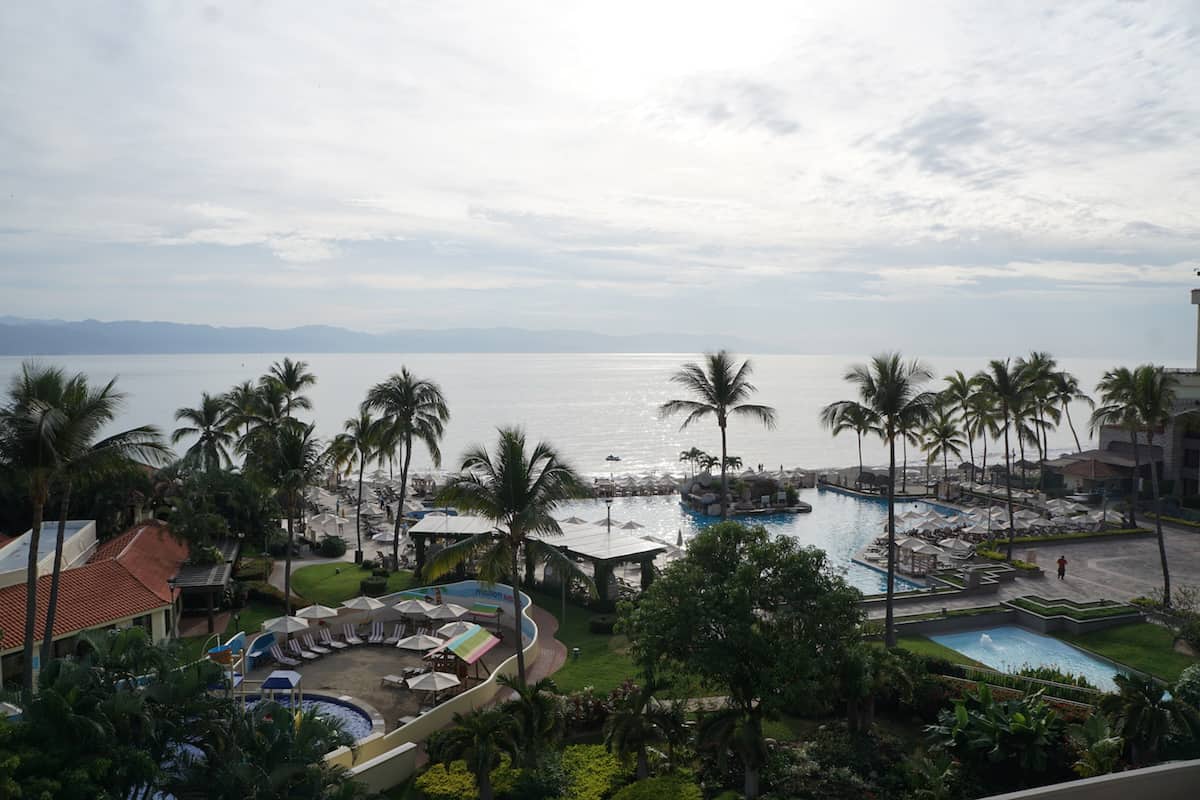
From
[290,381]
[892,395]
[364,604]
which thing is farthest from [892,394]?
[290,381]

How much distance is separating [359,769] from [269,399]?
26.9 meters

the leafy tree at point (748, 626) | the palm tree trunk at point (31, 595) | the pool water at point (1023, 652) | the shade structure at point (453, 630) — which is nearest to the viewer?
the leafy tree at point (748, 626)

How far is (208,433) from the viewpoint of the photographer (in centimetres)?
3700

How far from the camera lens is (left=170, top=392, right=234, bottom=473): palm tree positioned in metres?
36.5

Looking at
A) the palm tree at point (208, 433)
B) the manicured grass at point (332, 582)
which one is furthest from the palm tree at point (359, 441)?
the palm tree at point (208, 433)

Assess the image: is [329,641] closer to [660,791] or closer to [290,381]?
[660,791]

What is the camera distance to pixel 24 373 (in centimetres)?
1717

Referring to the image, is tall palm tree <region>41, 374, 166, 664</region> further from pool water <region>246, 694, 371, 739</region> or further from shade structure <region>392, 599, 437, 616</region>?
shade structure <region>392, 599, 437, 616</region>

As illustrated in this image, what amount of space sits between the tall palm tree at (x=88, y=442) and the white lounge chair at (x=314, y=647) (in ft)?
24.2

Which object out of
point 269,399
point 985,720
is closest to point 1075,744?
point 985,720

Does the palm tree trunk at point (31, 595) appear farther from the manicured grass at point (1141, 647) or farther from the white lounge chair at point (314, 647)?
the manicured grass at point (1141, 647)

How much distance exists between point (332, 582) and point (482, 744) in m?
19.7

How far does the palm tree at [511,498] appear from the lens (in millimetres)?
18203

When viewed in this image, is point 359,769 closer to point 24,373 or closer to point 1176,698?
point 24,373
